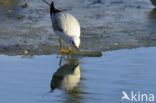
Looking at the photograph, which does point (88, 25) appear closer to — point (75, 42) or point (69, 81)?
point (75, 42)

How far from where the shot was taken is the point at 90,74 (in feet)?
16.4

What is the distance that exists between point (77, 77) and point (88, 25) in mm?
2917

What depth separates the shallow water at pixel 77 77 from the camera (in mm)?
4238

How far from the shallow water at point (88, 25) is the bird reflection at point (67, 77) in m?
0.76

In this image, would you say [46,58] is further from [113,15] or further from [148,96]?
[113,15]

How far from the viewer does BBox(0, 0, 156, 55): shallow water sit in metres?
6.44

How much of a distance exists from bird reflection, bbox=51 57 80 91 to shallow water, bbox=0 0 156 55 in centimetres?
76

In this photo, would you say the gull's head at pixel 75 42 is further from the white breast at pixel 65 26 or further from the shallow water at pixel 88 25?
the shallow water at pixel 88 25

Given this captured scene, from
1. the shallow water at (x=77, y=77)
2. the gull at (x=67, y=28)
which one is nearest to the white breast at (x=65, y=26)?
the gull at (x=67, y=28)

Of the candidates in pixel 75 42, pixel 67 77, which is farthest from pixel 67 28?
pixel 67 77

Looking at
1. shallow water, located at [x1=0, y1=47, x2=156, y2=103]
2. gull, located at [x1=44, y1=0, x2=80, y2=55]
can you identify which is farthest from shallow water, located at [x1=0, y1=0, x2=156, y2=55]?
shallow water, located at [x1=0, y1=47, x2=156, y2=103]

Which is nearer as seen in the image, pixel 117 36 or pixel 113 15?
pixel 117 36

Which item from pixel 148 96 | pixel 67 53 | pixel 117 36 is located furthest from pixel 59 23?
pixel 148 96

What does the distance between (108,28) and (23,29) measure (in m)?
1.63
